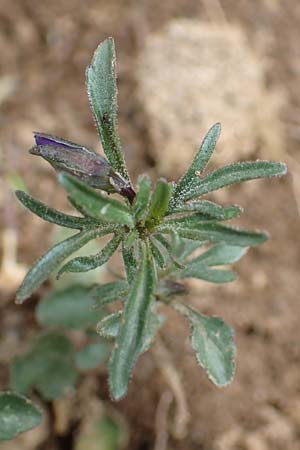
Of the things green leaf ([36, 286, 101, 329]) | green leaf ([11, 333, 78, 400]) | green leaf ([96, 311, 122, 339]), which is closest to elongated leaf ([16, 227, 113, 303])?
green leaf ([96, 311, 122, 339])

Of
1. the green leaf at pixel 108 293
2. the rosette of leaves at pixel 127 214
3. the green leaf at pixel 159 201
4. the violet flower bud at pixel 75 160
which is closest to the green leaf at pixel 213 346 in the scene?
the green leaf at pixel 108 293

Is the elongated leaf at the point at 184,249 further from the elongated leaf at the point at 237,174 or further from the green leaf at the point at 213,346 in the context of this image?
the elongated leaf at the point at 237,174

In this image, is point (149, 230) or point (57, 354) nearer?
point (149, 230)

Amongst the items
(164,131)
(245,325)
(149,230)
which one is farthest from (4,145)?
(149,230)

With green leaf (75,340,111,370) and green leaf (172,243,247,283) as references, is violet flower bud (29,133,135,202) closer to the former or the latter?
green leaf (172,243,247,283)

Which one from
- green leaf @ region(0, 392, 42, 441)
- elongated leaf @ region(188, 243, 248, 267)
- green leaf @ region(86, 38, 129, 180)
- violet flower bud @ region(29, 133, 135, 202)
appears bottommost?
green leaf @ region(0, 392, 42, 441)

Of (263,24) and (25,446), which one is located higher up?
(263,24)

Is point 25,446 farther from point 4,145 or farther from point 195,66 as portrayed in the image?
point 195,66
